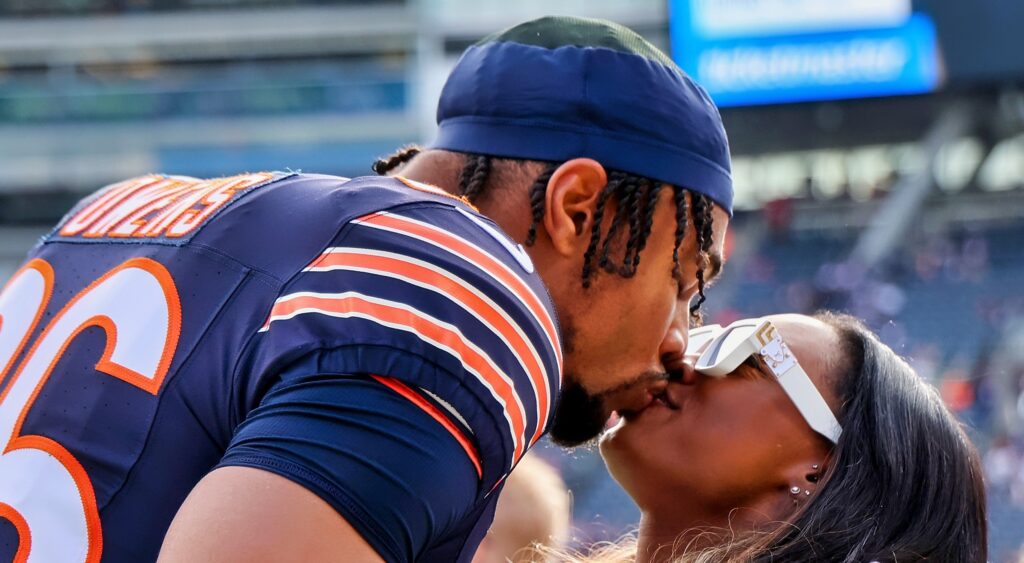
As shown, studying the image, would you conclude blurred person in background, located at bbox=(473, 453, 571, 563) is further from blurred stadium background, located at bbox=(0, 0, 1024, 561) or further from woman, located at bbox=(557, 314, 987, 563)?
blurred stadium background, located at bbox=(0, 0, 1024, 561)

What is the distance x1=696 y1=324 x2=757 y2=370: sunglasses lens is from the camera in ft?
6.56

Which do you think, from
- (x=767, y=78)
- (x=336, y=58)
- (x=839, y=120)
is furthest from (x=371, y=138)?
(x=839, y=120)

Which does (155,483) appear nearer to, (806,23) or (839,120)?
(806,23)

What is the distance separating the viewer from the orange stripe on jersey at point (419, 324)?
3.48ft

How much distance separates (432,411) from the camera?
1.05 metres

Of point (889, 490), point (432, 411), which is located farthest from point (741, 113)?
point (432, 411)

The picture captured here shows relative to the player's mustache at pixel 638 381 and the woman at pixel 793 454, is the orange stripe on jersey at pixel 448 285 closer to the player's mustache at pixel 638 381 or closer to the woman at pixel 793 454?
the player's mustache at pixel 638 381

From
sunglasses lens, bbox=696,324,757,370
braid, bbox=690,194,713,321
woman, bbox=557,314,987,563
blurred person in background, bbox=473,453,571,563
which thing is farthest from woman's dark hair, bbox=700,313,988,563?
blurred person in background, bbox=473,453,571,563

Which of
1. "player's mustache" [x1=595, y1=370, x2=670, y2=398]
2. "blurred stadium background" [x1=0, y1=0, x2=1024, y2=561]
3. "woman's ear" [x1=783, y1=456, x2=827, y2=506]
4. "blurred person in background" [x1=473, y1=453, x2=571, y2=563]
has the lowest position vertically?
"blurred stadium background" [x1=0, y1=0, x2=1024, y2=561]

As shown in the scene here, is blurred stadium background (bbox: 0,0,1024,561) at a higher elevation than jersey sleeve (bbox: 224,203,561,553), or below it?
below

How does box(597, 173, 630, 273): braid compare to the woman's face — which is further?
the woman's face

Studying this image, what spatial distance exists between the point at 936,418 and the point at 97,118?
1532 cm

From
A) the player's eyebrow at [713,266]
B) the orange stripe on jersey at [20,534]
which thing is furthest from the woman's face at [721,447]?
the orange stripe on jersey at [20,534]

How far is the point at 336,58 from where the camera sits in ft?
54.7
